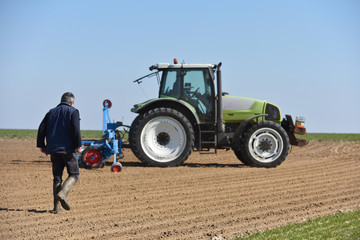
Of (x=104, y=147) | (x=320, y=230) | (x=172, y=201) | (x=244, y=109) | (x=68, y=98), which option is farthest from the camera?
(x=244, y=109)

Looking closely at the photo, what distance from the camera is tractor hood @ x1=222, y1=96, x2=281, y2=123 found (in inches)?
453

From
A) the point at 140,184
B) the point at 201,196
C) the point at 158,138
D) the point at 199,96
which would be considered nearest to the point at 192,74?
the point at 199,96

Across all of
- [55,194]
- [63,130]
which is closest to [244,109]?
[63,130]

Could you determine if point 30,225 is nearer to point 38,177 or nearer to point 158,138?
point 38,177

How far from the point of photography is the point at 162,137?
11016 millimetres

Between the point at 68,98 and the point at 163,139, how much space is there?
4.99 meters

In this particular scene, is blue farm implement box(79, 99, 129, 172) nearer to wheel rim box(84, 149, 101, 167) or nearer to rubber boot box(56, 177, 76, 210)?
wheel rim box(84, 149, 101, 167)

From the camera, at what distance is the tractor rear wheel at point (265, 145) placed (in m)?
11.1

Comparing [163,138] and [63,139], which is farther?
[163,138]

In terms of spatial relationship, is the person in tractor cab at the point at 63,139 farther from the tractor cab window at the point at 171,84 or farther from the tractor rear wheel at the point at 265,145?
the tractor rear wheel at the point at 265,145

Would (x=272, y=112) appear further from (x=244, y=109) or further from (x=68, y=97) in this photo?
(x=68, y=97)

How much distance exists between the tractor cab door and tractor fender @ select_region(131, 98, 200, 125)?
15 cm

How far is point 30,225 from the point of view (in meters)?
5.50

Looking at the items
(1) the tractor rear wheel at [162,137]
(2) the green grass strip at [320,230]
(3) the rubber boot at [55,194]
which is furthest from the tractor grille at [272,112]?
(3) the rubber boot at [55,194]
